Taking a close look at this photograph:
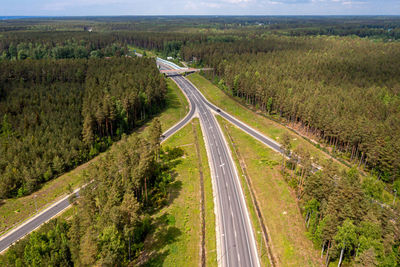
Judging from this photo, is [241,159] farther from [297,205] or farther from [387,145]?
[387,145]

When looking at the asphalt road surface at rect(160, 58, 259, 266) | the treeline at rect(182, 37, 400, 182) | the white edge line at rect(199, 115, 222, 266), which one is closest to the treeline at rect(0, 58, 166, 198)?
the asphalt road surface at rect(160, 58, 259, 266)

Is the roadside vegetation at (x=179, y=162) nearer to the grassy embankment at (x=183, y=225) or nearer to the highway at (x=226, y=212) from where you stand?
the grassy embankment at (x=183, y=225)

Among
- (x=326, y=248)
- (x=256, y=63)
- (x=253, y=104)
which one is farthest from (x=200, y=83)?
(x=326, y=248)

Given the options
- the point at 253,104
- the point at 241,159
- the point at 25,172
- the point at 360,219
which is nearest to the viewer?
the point at 360,219

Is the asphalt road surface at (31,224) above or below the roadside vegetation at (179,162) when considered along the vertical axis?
below

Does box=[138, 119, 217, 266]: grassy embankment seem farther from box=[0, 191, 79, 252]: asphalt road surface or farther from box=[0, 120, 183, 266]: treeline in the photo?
box=[0, 191, 79, 252]: asphalt road surface

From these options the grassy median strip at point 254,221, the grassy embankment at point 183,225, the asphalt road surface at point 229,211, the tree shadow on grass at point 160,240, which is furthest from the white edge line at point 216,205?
the tree shadow on grass at point 160,240
